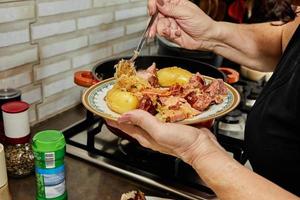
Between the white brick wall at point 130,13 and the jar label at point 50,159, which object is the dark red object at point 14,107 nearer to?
the jar label at point 50,159

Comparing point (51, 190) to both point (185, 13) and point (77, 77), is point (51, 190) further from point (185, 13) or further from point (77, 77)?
point (185, 13)

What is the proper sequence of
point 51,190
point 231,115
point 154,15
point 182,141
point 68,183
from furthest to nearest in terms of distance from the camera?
point 231,115 < point 154,15 < point 68,183 < point 51,190 < point 182,141

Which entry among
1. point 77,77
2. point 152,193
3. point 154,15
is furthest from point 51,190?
point 154,15

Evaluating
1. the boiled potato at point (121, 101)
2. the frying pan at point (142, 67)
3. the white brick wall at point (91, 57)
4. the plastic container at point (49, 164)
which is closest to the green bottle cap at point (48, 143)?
the plastic container at point (49, 164)

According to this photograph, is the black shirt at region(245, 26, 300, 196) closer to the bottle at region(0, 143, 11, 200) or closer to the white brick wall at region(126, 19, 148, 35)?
the bottle at region(0, 143, 11, 200)

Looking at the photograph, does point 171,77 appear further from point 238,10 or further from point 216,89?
point 238,10

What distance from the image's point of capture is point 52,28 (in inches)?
44.3

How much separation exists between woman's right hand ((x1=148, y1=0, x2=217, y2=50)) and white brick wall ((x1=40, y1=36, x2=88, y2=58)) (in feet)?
0.92

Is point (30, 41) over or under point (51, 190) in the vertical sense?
over

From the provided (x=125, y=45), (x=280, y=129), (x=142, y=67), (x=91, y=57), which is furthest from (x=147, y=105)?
(x=125, y=45)

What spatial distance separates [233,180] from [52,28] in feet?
2.44

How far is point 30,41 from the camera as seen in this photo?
106 cm

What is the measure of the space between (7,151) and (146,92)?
1.10ft

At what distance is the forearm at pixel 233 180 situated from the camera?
57 cm
